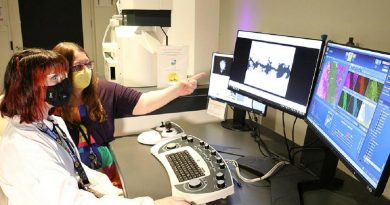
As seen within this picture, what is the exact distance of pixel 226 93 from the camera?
6.05ft

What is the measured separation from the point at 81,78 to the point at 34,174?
1.97 ft

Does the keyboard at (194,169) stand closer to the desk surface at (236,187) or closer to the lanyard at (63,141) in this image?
the desk surface at (236,187)

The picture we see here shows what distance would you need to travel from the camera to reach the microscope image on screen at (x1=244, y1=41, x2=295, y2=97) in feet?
4.34

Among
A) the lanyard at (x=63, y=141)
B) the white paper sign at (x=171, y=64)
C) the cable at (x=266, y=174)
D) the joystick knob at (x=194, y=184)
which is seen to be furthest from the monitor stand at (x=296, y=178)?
the white paper sign at (x=171, y=64)

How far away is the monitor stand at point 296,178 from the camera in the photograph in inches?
44.3

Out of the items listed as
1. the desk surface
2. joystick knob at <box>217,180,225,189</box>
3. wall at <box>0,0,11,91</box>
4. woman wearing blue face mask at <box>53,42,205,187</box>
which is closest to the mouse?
the desk surface

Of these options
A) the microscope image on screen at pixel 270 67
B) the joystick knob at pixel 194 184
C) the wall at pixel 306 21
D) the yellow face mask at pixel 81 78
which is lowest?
the joystick knob at pixel 194 184

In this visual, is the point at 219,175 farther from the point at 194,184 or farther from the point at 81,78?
the point at 81,78

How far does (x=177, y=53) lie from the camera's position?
6.89 feet

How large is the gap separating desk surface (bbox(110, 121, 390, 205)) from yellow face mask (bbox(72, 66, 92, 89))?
0.34 m

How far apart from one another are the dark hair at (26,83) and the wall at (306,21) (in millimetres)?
1138

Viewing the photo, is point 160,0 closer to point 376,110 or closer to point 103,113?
point 103,113

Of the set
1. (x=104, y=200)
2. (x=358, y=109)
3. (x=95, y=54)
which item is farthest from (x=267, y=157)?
(x=95, y=54)

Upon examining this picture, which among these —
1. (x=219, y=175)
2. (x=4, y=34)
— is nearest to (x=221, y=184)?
(x=219, y=175)
